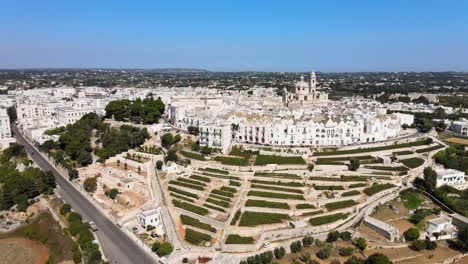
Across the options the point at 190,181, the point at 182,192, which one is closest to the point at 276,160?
the point at 190,181

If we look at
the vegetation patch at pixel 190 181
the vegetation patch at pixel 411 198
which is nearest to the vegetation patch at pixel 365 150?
the vegetation patch at pixel 411 198

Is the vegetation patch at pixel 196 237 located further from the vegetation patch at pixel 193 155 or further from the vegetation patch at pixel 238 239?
the vegetation patch at pixel 193 155

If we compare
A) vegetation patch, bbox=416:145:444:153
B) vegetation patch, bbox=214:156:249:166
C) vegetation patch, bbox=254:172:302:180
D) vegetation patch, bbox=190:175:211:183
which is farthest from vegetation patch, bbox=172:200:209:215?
vegetation patch, bbox=416:145:444:153

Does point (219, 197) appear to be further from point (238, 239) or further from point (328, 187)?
point (328, 187)

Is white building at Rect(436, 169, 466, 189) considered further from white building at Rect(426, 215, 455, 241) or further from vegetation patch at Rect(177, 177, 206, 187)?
vegetation patch at Rect(177, 177, 206, 187)

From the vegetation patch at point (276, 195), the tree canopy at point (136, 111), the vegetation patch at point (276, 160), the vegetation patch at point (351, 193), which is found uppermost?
the tree canopy at point (136, 111)

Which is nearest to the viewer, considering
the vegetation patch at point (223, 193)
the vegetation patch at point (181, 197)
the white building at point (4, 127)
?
the vegetation patch at point (181, 197)

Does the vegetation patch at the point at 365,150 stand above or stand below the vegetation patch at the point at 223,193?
above
